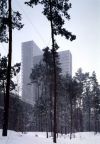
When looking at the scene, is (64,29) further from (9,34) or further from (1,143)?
(1,143)

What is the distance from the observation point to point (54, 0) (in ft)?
89.0

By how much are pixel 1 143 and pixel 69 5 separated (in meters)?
15.9

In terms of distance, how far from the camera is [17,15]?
75.5ft

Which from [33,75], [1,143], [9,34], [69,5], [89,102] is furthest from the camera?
[89,102]

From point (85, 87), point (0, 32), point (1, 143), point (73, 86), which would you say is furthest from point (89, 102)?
point (1, 143)

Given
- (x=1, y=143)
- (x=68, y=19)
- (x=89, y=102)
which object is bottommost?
(x=1, y=143)

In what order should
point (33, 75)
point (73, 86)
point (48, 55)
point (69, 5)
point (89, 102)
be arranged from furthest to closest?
point (89, 102) → point (33, 75) → point (73, 86) → point (48, 55) → point (69, 5)

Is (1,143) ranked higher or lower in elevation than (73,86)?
lower

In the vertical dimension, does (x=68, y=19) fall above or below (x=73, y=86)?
above

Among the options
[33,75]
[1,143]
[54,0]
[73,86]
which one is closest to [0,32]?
[54,0]

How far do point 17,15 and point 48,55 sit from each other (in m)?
22.3

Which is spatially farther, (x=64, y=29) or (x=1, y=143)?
(x=64, y=29)

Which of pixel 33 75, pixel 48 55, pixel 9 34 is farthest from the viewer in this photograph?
pixel 33 75

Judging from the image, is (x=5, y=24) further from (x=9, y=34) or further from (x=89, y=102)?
(x=89, y=102)
